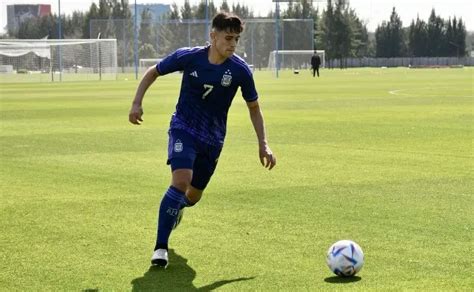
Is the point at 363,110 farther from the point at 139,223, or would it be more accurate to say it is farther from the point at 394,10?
the point at 394,10

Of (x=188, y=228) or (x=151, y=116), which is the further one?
(x=151, y=116)

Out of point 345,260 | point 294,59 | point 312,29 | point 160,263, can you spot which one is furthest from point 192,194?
point 312,29

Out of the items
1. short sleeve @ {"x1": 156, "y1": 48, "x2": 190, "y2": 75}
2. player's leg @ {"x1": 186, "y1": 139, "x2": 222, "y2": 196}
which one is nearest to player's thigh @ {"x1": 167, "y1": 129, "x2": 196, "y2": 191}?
player's leg @ {"x1": 186, "y1": 139, "x2": 222, "y2": 196}

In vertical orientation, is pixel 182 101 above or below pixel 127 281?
above

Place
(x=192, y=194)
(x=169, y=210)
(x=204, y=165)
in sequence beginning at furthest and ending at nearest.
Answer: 1. (x=192, y=194)
2. (x=204, y=165)
3. (x=169, y=210)

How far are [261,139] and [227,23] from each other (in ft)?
3.73

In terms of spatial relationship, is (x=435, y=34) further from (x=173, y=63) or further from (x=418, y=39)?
(x=173, y=63)

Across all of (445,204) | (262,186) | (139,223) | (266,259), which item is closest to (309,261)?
(266,259)

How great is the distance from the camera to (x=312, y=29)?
3617 inches

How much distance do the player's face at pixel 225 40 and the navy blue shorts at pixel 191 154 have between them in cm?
74

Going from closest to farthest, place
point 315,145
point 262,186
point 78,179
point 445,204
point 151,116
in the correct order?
point 445,204 < point 262,186 < point 78,179 < point 315,145 < point 151,116

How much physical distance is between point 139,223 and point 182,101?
174 cm

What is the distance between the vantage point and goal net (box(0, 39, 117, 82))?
61312mm

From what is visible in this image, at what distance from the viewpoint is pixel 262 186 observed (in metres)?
11.4
